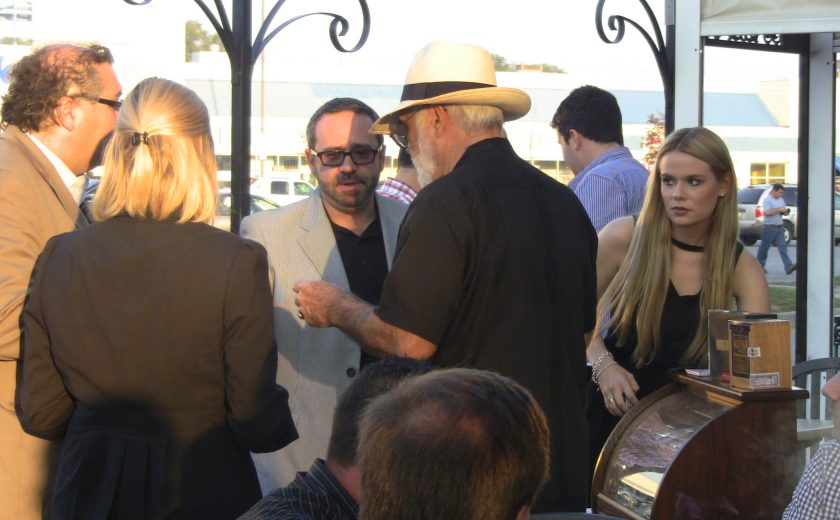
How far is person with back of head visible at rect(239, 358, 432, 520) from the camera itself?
1642 mm

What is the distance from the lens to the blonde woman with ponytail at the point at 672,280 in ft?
10.8

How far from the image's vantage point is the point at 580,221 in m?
2.54

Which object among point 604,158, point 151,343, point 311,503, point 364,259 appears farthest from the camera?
point 604,158

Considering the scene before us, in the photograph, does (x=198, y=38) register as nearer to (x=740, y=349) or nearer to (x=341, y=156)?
(x=341, y=156)

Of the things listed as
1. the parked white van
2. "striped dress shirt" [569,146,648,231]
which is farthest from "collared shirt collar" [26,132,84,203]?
the parked white van

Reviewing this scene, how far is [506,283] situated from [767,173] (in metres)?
27.0

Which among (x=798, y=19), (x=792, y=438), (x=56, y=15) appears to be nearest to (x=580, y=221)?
(x=792, y=438)

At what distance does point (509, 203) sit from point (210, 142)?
73 cm

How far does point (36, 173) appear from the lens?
2.38m

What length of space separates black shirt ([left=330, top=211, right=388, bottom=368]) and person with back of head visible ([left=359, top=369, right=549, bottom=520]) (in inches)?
67.4

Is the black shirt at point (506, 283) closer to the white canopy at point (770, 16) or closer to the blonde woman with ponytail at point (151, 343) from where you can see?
Result: the blonde woman with ponytail at point (151, 343)

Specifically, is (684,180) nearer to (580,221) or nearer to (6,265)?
(580,221)

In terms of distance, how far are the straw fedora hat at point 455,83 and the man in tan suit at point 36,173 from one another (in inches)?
30.6

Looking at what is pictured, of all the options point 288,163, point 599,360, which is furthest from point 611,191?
point 288,163
